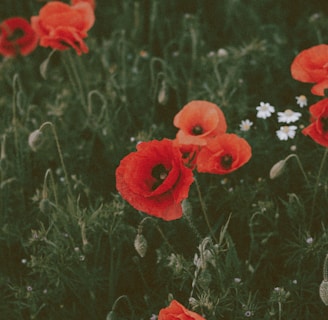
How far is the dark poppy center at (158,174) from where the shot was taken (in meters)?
2.41

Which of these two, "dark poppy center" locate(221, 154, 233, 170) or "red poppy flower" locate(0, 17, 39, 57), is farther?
"red poppy flower" locate(0, 17, 39, 57)

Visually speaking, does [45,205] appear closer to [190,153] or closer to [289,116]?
[190,153]

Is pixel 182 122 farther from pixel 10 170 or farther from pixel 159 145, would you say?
pixel 10 170

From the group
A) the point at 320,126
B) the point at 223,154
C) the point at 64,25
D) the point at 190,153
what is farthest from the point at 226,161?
the point at 64,25

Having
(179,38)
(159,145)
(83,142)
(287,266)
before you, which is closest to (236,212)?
(287,266)

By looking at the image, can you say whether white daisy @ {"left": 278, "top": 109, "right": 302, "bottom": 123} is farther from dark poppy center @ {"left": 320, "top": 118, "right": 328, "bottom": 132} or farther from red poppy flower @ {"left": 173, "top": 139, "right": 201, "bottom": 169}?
red poppy flower @ {"left": 173, "top": 139, "right": 201, "bottom": 169}

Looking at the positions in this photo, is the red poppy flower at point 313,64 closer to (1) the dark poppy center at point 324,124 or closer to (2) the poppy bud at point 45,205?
(1) the dark poppy center at point 324,124

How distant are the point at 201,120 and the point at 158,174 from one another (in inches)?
14.8

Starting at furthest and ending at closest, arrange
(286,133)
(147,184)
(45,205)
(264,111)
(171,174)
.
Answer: (264,111)
(286,133)
(45,205)
(147,184)
(171,174)

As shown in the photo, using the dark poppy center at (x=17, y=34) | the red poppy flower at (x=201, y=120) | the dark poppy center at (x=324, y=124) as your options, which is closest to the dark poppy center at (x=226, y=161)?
the red poppy flower at (x=201, y=120)

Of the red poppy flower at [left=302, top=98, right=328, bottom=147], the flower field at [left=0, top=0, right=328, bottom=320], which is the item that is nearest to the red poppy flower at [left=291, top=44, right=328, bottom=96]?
the flower field at [left=0, top=0, right=328, bottom=320]

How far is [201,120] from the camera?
104 inches

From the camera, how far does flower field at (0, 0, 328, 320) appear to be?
243 centimetres

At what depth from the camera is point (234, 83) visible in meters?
3.32
